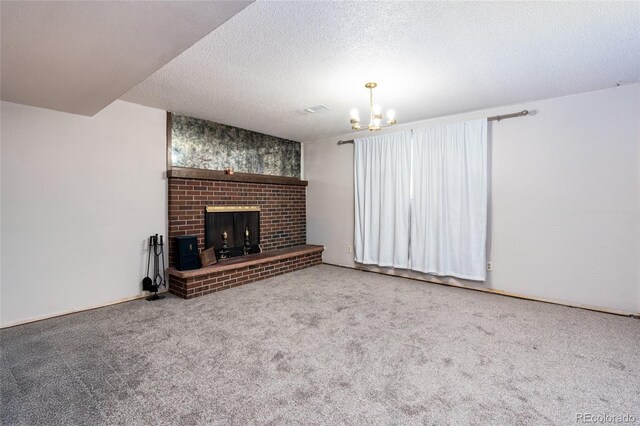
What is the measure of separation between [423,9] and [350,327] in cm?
252

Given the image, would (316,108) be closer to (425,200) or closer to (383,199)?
(383,199)

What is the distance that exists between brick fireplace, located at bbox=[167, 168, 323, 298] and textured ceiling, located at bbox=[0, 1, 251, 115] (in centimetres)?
169

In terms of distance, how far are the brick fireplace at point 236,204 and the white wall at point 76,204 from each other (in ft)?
0.81

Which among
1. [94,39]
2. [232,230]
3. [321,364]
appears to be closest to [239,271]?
[232,230]

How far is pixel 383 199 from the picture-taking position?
4.64 m

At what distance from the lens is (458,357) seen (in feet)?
7.04

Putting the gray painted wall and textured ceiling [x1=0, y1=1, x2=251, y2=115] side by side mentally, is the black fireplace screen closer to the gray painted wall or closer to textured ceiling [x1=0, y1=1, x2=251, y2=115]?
the gray painted wall

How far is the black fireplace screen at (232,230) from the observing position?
13.9 ft

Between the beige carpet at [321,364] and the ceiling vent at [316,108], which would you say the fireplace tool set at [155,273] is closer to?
the beige carpet at [321,364]

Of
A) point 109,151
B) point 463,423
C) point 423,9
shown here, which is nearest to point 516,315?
point 463,423

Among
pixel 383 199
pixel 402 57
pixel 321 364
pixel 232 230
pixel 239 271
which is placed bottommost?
pixel 321 364

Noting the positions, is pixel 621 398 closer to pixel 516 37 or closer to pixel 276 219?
pixel 516 37

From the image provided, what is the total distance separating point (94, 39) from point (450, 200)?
13.0ft

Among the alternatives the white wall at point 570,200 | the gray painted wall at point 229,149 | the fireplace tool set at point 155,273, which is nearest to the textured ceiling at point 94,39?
the gray painted wall at point 229,149
